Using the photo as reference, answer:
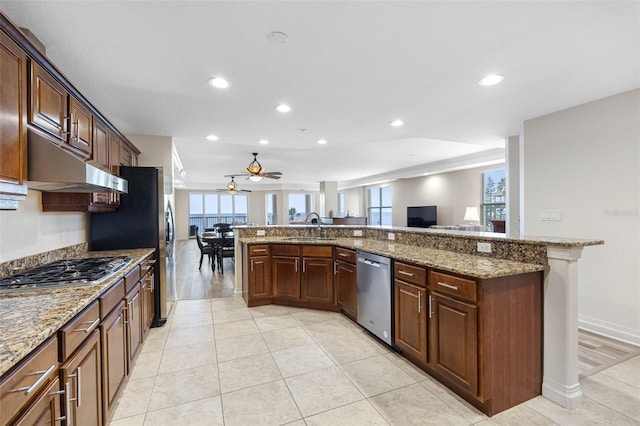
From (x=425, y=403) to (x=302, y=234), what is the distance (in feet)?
9.70

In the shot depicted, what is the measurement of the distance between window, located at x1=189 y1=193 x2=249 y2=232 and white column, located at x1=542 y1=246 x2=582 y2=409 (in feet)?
41.5

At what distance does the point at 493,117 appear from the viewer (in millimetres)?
3686

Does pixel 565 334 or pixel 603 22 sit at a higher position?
pixel 603 22

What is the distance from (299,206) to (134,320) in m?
13.0

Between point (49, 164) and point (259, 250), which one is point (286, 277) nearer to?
point (259, 250)

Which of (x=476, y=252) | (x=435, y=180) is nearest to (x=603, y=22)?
(x=476, y=252)

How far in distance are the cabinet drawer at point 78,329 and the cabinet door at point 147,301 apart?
1.22 meters

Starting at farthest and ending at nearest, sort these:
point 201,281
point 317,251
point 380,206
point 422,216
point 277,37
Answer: point 380,206 → point 422,216 → point 201,281 → point 317,251 → point 277,37

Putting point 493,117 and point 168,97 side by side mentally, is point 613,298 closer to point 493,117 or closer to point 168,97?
point 493,117

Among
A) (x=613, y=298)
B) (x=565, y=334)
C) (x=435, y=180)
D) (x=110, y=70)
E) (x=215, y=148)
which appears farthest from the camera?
(x=435, y=180)

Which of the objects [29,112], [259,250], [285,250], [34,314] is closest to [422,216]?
[285,250]

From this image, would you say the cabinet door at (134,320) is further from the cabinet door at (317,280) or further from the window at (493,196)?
the window at (493,196)

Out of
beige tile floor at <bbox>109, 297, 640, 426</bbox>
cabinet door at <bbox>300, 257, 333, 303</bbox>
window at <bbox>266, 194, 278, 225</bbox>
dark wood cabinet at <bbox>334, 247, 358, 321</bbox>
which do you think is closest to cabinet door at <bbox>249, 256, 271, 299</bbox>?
cabinet door at <bbox>300, 257, 333, 303</bbox>

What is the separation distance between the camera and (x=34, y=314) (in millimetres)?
1278
